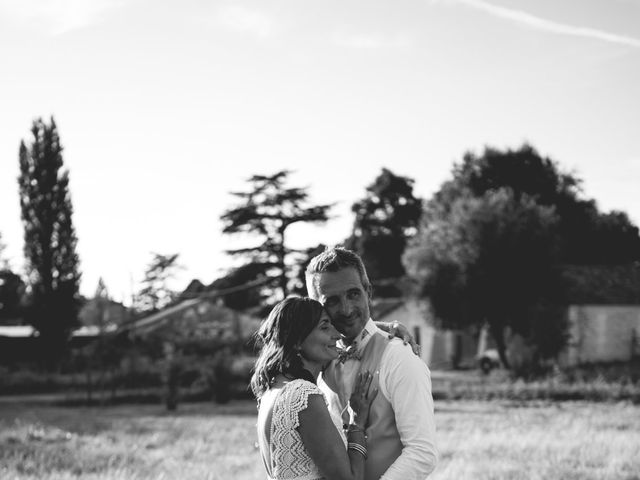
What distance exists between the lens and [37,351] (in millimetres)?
49844

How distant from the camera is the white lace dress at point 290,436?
3.74 m

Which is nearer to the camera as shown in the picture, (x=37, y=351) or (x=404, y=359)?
(x=404, y=359)

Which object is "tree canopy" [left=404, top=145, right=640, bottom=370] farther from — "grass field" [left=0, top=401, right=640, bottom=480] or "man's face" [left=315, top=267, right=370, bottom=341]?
"man's face" [left=315, top=267, right=370, bottom=341]

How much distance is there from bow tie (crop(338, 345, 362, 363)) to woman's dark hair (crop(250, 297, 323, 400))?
0.38 meters

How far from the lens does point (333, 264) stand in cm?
439

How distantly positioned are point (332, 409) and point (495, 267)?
1345 inches

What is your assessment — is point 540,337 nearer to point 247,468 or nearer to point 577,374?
point 577,374

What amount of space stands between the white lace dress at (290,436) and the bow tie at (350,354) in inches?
22.0

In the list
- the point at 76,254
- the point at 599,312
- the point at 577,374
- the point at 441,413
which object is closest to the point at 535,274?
the point at 599,312

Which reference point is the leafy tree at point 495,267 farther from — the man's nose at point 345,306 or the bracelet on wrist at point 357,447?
the bracelet on wrist at point 357,447

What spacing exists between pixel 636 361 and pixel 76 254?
33.0 metres

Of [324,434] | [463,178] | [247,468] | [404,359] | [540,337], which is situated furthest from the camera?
[463,178]

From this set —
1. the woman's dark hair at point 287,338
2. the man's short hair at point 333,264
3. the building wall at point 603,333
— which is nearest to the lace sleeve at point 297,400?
the woman's dark hair at point 287,338

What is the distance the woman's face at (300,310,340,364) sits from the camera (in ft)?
13.1
